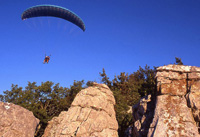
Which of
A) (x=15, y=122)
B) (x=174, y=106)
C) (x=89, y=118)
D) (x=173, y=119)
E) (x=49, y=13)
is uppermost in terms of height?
(x=49, y=13)

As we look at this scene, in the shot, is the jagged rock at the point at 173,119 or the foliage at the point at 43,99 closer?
the jagged rock at the point at 173,119

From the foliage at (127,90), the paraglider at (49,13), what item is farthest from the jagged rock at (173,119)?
the paraglider at (49,13)

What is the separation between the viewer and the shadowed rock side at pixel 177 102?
259 inches

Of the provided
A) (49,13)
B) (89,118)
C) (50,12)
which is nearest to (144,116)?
(89,118)

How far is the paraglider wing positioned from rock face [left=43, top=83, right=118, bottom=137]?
24066 mm

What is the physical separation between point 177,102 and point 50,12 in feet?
110

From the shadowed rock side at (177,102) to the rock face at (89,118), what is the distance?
6.89 metres

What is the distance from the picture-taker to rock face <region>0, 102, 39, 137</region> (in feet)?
42.5

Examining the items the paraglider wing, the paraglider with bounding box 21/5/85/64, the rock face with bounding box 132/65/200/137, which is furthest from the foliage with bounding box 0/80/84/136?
the rock face with bounding box 132/65/200/137

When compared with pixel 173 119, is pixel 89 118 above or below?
below

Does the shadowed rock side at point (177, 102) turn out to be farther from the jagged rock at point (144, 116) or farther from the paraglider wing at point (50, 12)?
the paraglider wing at point (50, 12)

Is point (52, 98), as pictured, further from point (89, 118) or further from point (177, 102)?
point (177, 102)

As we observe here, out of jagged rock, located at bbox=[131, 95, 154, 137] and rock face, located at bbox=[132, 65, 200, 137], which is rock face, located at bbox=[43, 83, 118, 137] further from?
rock face, located at bbox=[132, 65, 200, 137]

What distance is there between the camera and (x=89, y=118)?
1348cm
